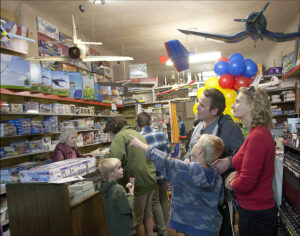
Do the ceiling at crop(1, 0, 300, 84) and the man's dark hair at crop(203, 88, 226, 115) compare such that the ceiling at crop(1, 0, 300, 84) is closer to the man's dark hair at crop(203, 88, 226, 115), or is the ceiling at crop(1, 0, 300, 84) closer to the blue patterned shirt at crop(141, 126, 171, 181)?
the blue patterned shirt at crop(141, 126, 171, 181)

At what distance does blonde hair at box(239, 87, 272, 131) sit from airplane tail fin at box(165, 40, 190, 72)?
2.58m

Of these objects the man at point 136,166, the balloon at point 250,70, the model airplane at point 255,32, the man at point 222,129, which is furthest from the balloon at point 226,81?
the man at point 222,129

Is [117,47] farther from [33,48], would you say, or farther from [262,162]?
[262,162]

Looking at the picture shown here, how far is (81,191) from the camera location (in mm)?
2445

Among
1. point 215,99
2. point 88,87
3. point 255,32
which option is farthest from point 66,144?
point 255,32

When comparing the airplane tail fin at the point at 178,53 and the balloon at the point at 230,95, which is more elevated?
the airplane tail fin at the point at 178,53

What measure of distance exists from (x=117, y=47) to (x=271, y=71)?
5568 mm

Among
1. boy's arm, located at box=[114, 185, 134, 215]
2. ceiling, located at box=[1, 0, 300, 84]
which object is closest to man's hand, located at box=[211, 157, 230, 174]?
boy's arm, located at box=[114, 185, 134, 215]

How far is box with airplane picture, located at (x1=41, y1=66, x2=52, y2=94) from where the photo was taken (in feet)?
14.1

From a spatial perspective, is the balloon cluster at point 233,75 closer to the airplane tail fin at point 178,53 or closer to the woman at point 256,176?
the airplane tail fin at point 178,53

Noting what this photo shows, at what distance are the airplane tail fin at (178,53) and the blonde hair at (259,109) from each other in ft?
8.46

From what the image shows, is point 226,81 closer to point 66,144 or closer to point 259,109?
point 259,109

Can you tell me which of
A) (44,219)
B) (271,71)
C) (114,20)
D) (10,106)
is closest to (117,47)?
(114,20)

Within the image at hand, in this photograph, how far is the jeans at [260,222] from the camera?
1.60m
